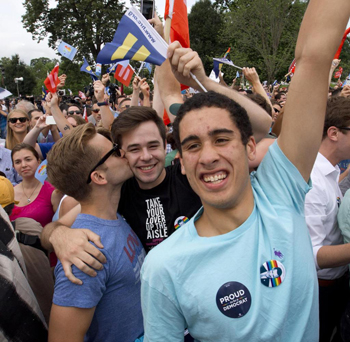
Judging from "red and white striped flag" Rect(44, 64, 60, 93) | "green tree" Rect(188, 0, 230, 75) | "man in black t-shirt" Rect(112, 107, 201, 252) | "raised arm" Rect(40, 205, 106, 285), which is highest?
"green tree" Rect(188, 0, 230, 75)

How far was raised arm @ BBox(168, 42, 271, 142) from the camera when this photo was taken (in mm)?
1708

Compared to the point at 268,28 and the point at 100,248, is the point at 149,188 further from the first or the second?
the point at 268,28

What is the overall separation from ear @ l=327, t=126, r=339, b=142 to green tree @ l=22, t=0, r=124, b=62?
31.1m

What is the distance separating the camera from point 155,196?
2154 millimetres

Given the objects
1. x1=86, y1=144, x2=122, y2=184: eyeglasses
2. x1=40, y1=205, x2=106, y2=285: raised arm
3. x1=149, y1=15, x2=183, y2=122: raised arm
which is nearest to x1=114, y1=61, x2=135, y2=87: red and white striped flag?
x1=149, y1=15, x2=183, y2=122: raised arm

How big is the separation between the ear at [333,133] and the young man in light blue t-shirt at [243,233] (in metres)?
1.23

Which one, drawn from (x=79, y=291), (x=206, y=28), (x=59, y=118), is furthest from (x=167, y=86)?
(x=206, y=28)

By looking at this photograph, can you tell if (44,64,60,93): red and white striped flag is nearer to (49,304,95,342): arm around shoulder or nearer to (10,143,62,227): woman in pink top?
A: (10,143,62,227): woman in pink top

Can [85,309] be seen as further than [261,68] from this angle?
No

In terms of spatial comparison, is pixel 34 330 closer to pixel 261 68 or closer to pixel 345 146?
pixel 345 146

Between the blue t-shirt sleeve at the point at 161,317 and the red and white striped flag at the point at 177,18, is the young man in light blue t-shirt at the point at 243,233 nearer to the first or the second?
the blue t-shirt sleeve at the point at 161,317

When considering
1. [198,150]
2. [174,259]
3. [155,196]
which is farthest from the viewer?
[155,196]

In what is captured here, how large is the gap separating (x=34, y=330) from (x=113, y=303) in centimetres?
40

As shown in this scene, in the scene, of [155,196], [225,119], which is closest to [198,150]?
[225,119]
